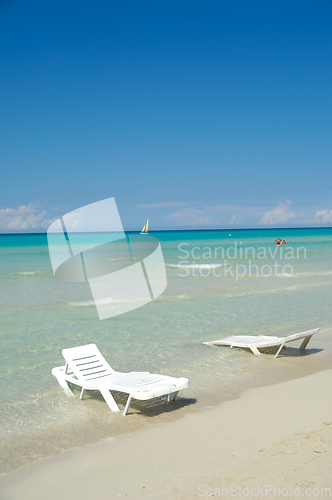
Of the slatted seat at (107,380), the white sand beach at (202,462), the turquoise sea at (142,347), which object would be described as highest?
the slatted seat at (107,380)

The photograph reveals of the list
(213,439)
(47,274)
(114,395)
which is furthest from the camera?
(47,274)

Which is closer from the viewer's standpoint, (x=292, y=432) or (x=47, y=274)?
(x=292, y=432)

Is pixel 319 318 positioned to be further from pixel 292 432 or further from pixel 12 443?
pixel 12 443

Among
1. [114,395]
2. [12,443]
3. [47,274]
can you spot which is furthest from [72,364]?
[47,274]

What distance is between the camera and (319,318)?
39.7 feet

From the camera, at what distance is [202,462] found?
424 centimetres

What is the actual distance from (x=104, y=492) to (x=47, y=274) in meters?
22.0

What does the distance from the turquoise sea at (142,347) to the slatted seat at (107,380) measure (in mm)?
265

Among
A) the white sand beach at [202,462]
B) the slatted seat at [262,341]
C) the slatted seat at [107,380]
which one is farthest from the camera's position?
the slatted seat at [262,341]

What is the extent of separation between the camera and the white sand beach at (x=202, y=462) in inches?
148

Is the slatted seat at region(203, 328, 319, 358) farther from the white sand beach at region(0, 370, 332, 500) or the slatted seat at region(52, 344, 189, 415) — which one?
the slatted seat at region(52, 344, 189, 415)

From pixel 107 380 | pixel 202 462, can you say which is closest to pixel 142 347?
pixel 107 380

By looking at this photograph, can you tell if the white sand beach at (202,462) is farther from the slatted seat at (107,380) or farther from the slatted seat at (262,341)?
the slatted seat at (262,341)

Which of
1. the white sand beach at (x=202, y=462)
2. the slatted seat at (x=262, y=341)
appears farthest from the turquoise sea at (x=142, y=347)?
the white sand beach at (x=202, y=462)
